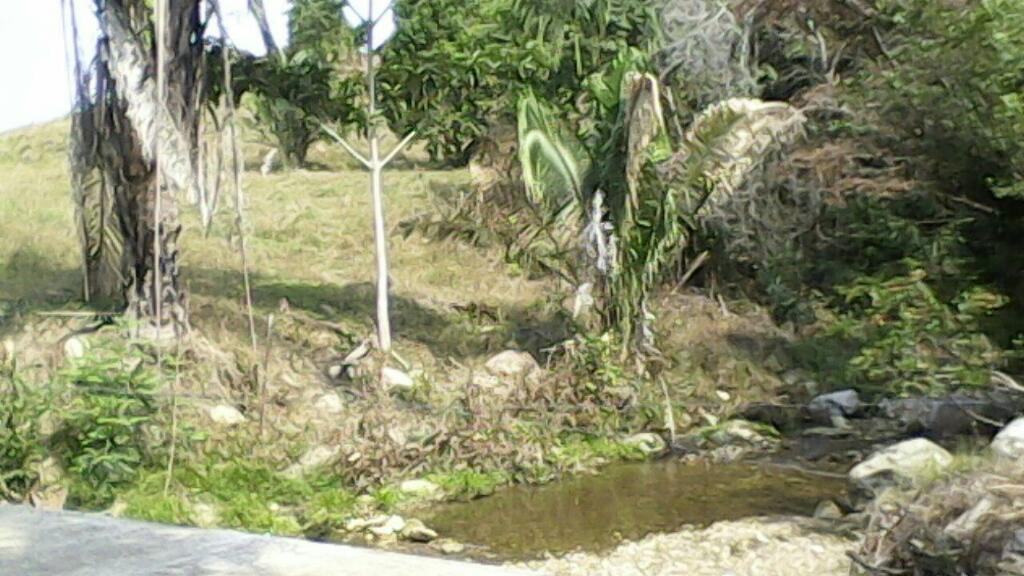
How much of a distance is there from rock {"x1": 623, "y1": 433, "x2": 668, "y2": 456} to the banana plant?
0.90 m

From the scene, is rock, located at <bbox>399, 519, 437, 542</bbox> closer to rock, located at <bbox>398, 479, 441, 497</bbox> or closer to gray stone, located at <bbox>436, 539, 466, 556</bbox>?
gray stone, located at <bbox>436, 539, 466, 556</bbox>

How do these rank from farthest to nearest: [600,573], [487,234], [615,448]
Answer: [487,234]
[615,448]
[600,573]

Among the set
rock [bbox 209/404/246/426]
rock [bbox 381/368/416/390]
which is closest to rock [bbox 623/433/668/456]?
rock [bbox 381/368/416/390]

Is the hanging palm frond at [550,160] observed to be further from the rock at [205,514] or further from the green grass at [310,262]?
the rock at [205,514]

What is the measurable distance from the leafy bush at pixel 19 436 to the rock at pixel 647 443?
198 inches

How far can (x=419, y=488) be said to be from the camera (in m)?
9.92

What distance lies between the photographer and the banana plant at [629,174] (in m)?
11.5

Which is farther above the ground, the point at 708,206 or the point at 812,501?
the point at 708,206

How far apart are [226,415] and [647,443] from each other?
3695mm

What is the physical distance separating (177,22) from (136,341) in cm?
264

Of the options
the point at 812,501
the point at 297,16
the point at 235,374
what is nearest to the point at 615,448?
the point at 812,501

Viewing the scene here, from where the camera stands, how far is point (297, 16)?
1570cm

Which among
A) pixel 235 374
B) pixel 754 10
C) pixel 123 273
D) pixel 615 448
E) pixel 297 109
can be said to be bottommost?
pixel 615 448

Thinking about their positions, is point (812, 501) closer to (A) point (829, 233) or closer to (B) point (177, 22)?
(A) point (829, 233)
